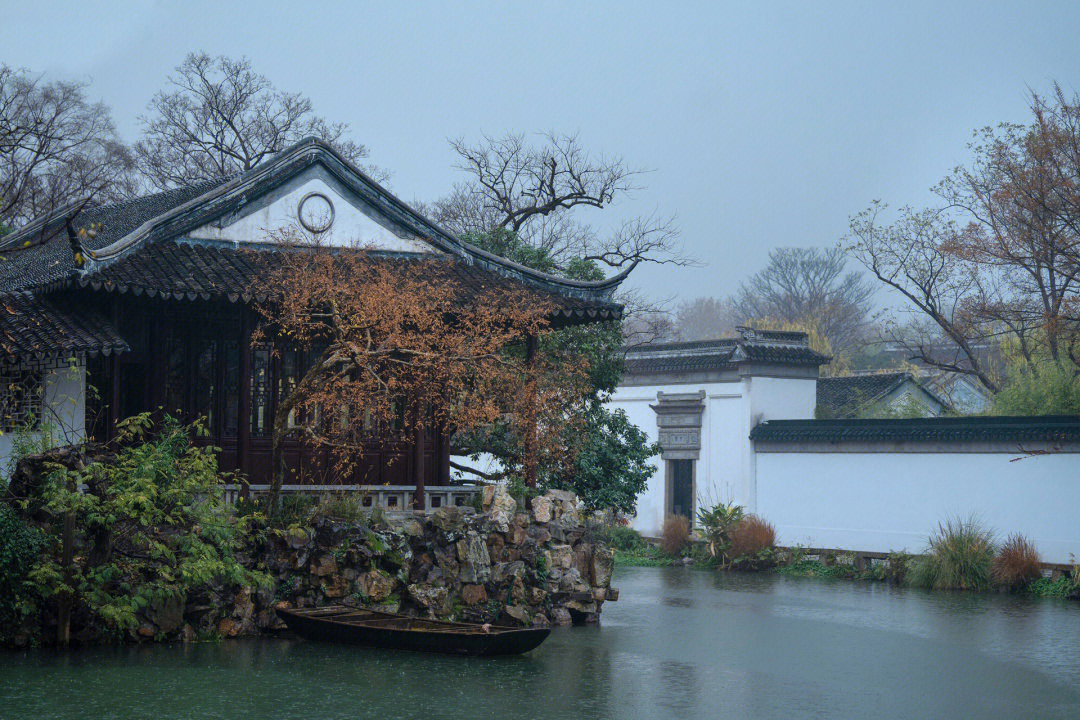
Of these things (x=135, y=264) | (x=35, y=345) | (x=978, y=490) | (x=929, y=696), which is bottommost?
(x=929, y=696)

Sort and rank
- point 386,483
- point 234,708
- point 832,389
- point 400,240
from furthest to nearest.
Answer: point 832,389
point 400,240
point 386,483
point 234,708

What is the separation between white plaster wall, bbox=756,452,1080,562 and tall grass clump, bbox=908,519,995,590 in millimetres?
696

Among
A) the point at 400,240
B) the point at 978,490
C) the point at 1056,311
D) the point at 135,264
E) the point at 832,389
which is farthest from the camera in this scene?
the point at 832,389

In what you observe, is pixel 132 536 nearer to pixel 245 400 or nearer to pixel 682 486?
pixel 245 400

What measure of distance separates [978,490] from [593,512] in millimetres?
6874

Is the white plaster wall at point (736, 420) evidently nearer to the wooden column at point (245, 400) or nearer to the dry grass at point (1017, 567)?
the dry grass at point (1017, 567)

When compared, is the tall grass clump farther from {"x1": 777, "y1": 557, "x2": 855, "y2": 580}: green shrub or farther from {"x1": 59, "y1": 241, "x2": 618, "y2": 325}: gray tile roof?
{"x1": 59, "y1": 241, "x2": 618, "y2": 325}: gray tile roof

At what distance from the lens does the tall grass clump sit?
2147cm

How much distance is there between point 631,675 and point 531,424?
15.2 feet

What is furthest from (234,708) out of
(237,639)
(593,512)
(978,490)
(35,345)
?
(978,490)

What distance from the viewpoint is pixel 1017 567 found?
69.1ft

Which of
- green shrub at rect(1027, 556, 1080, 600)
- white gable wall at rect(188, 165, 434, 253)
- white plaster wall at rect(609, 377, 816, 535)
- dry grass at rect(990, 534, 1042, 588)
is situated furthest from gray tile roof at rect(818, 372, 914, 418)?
white gable wall at rect(188, 165, 434, 253)

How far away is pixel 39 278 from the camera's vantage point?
16.6 m

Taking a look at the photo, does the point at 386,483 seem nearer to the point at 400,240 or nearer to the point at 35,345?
the point at 400,240
